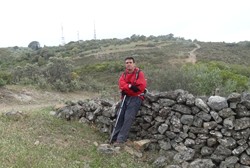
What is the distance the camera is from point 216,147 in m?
8.59

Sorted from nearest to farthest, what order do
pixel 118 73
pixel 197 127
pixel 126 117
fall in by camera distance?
pixel 197 127, pixel 126 117, pixel 118 73

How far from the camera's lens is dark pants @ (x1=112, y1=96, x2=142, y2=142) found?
30.1 ft

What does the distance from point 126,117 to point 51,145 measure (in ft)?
6.21

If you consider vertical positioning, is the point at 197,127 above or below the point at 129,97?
below

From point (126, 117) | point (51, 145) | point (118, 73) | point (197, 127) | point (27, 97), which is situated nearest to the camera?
point (51, 145)

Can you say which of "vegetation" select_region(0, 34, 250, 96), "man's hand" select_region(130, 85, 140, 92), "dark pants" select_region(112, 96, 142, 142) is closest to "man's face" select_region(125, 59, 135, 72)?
"man's hand" select_region(130, 85, 140, 92)

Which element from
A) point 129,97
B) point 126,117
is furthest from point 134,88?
point 126,117

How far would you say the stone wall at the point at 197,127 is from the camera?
837cm

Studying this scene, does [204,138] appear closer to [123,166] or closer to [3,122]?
[123,166]

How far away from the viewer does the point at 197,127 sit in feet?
28.7

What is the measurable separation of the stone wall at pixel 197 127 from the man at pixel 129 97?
331 millimetres

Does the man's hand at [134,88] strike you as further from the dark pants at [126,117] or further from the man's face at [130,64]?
the man's face at [130,64]

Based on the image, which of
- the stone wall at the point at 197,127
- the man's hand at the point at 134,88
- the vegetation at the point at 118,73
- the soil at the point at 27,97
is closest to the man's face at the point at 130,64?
the man's hand at the point at 134,88

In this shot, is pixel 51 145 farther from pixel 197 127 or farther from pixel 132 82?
pixel 197 127
